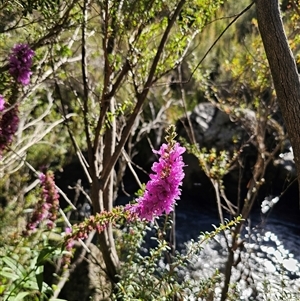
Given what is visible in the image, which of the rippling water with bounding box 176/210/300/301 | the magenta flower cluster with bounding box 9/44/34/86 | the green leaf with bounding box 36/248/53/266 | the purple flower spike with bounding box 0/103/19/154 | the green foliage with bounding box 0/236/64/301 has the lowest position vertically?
the rippling water with bounding box 176/210/300/301

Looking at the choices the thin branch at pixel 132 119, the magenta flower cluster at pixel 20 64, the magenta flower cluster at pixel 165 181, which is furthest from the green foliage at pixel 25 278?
the magenta flower cluster at pixel 20 64

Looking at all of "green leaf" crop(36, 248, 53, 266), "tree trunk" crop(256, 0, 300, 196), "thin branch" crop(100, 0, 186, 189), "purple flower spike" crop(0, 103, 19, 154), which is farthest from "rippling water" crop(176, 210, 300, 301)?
"tree trunk" crop(256, 0, 300, 196)

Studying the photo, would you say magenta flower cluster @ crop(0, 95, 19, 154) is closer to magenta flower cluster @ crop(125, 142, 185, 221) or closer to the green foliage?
the green foliage

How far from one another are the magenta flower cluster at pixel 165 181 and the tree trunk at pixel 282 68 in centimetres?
42

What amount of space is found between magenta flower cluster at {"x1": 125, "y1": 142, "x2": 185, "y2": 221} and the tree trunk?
0.42m

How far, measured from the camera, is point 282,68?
4.61ft

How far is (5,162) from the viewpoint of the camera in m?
3.31

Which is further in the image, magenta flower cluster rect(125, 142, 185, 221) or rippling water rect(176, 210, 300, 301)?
rippling water rect(176, 210, 300, 301)

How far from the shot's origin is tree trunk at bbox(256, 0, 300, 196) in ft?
4.56

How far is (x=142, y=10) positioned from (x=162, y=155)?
118 cm

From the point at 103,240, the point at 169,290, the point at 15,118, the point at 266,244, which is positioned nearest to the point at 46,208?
the point at 103,240

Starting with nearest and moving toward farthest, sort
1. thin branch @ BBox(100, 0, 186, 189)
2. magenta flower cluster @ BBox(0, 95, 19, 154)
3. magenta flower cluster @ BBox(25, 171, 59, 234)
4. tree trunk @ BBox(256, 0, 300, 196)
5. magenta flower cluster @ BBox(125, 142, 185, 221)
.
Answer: tree trunk @ BBox(256, 0, 300, 196), magenta flower cluster @ BBox(125, 142, 185, 221), magenta flower cluster @ BBox(0, 95, 19, 154), thin branch @ BBox(100, 0, 186, 189), magenta flower cluster @ BBox(25, 171, 59, 234)

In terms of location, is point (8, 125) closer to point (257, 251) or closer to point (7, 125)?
point (7, 125)

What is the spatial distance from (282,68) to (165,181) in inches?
23.1
